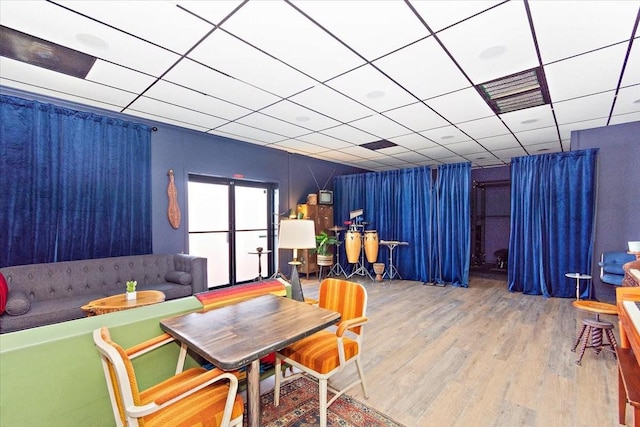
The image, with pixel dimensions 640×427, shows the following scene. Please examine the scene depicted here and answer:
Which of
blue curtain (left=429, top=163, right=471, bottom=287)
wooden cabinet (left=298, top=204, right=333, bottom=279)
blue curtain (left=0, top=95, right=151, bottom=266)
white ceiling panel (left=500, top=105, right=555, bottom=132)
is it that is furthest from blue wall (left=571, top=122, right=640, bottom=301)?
blue curtain (left=0, top=95, right=151, bottom=266)

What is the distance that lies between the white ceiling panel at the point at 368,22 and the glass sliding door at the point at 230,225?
3676 millimetres

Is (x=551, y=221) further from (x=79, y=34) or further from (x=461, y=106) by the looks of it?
(x=79, y=34)

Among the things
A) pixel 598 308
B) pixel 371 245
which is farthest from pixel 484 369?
pixel 371 245

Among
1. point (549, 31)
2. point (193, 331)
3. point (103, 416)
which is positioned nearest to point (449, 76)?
point (549, 31)

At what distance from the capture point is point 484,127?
443 cm

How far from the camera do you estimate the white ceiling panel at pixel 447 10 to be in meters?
1.89

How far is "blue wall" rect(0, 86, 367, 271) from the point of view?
4402 mm

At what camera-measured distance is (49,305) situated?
300 centimetres

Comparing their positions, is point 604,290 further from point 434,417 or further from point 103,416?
point 103,416

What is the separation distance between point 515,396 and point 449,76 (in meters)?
2.77

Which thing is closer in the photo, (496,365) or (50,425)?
(50,425)

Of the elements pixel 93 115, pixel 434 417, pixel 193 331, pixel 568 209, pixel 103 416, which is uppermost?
pixel 93 115

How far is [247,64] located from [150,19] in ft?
2.61

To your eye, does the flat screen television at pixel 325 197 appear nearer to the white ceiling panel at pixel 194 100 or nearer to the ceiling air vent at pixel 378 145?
the ceiling air vent at pixel 378 145
